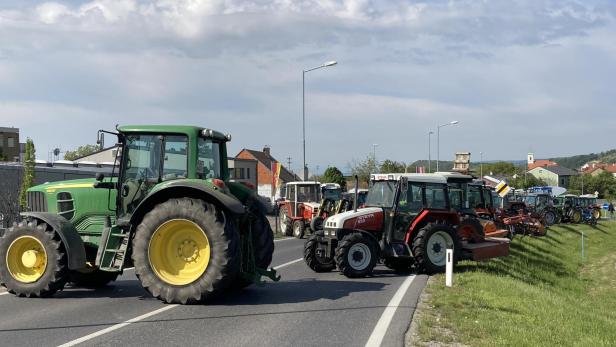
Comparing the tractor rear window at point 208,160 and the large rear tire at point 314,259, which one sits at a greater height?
the tractor rear window at point 208,160

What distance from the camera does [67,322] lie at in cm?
772

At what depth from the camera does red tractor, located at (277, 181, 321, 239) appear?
86.5 feet

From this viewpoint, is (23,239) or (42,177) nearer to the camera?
(23,239)

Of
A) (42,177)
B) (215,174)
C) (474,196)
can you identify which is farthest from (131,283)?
(42,177)

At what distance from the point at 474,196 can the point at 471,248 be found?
11531 millimetres

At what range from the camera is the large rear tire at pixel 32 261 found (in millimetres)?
9297

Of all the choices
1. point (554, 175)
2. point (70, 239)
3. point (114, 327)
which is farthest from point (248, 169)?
point (554, 175)

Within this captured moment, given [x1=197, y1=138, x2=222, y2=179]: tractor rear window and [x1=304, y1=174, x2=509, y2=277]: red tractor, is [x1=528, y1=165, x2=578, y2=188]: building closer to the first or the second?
[x1=304, y1=174, x2=509, y2=277]: red tractor

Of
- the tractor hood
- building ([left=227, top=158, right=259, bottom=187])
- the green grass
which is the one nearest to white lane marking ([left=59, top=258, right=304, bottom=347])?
the green grass

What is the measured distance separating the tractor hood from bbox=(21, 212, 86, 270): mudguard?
5648 millimetres

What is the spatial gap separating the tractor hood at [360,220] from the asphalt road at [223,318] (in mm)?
2247

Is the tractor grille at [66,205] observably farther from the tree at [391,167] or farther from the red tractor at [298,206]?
the tree at [391,167]

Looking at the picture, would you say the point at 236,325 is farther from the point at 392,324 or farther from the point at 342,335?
the point at 392,324

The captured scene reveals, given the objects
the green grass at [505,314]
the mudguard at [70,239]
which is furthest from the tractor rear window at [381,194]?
the mudguard at [70,239]
